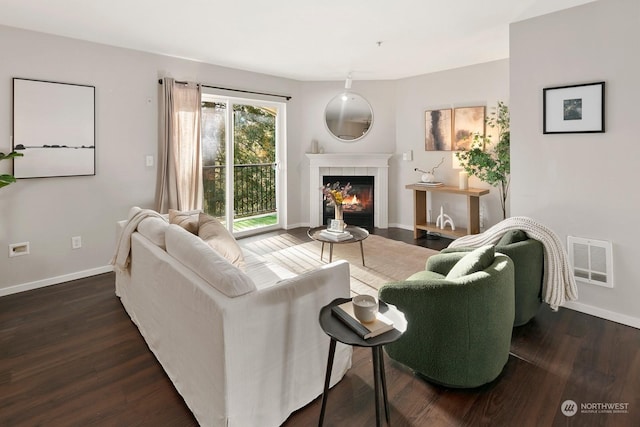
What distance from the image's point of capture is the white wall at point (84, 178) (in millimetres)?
3363

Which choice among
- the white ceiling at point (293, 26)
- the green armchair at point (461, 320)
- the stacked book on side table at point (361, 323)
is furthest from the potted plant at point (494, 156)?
the stacked book on side table at point (361, 323)

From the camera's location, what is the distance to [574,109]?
2.94 meters

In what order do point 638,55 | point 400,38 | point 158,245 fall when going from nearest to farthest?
point 158,245 < point 638,55 < point 400,38

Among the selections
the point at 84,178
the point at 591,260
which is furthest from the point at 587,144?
the point at 84,178

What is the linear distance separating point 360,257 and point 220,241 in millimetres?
2190

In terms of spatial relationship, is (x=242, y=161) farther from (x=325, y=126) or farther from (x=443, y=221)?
(x=443, y=221)

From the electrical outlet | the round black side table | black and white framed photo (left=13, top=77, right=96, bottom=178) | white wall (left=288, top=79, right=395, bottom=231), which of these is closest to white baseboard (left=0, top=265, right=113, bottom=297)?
the electrical outlet

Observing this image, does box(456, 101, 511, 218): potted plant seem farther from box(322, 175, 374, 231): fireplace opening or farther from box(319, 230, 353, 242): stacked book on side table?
box(319, 230, 353, 242): stacked book on side table

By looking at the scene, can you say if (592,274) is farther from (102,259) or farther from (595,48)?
(102,259)

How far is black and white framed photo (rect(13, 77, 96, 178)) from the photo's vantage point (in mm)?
3346

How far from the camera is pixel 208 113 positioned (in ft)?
16.2

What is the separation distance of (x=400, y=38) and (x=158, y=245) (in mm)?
3183

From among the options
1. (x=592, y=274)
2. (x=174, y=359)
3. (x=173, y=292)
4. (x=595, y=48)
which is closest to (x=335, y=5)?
(x=595, y=48)

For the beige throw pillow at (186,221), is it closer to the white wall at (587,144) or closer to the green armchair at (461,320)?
the green armchair at (461,320)
